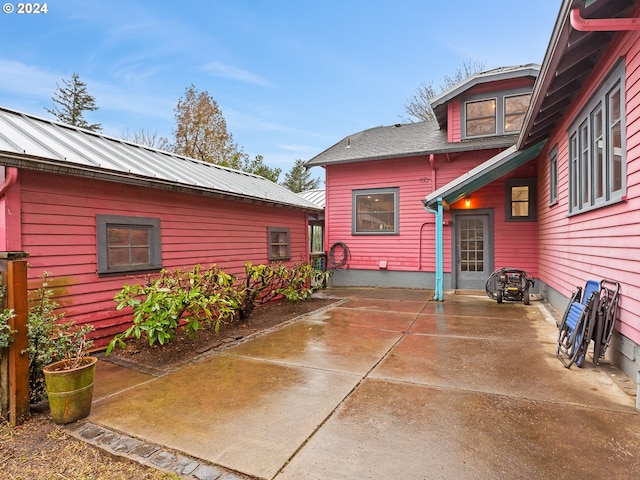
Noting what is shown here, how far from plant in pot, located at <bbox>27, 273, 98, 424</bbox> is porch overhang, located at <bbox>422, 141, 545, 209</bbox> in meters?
6.67

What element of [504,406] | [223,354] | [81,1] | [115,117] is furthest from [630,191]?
[115,117]

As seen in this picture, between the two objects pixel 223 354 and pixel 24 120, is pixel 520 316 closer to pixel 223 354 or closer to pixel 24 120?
pixel 223 354

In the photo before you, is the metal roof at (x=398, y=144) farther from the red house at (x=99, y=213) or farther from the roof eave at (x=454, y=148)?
the red house at (x=99, y=213)

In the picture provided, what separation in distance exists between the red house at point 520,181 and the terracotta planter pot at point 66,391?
15.1ft

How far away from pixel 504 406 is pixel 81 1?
14.0 meters

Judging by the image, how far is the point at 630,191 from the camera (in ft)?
10.2

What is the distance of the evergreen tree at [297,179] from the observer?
36.9 metres

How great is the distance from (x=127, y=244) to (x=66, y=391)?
266 cm

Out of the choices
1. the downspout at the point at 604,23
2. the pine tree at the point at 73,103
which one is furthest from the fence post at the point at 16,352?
the pine tree at the point at 73,103

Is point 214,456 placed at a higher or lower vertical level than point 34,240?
lower

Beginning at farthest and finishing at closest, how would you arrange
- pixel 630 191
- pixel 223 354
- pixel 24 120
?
pixel 24 120 → pixel 223 354 → pixel 630 191

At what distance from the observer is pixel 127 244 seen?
4867mm

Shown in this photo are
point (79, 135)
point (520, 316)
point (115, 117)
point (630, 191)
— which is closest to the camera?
point (630, 191)

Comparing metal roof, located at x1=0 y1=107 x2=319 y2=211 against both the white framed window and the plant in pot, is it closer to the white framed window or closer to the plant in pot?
the plant in pot
